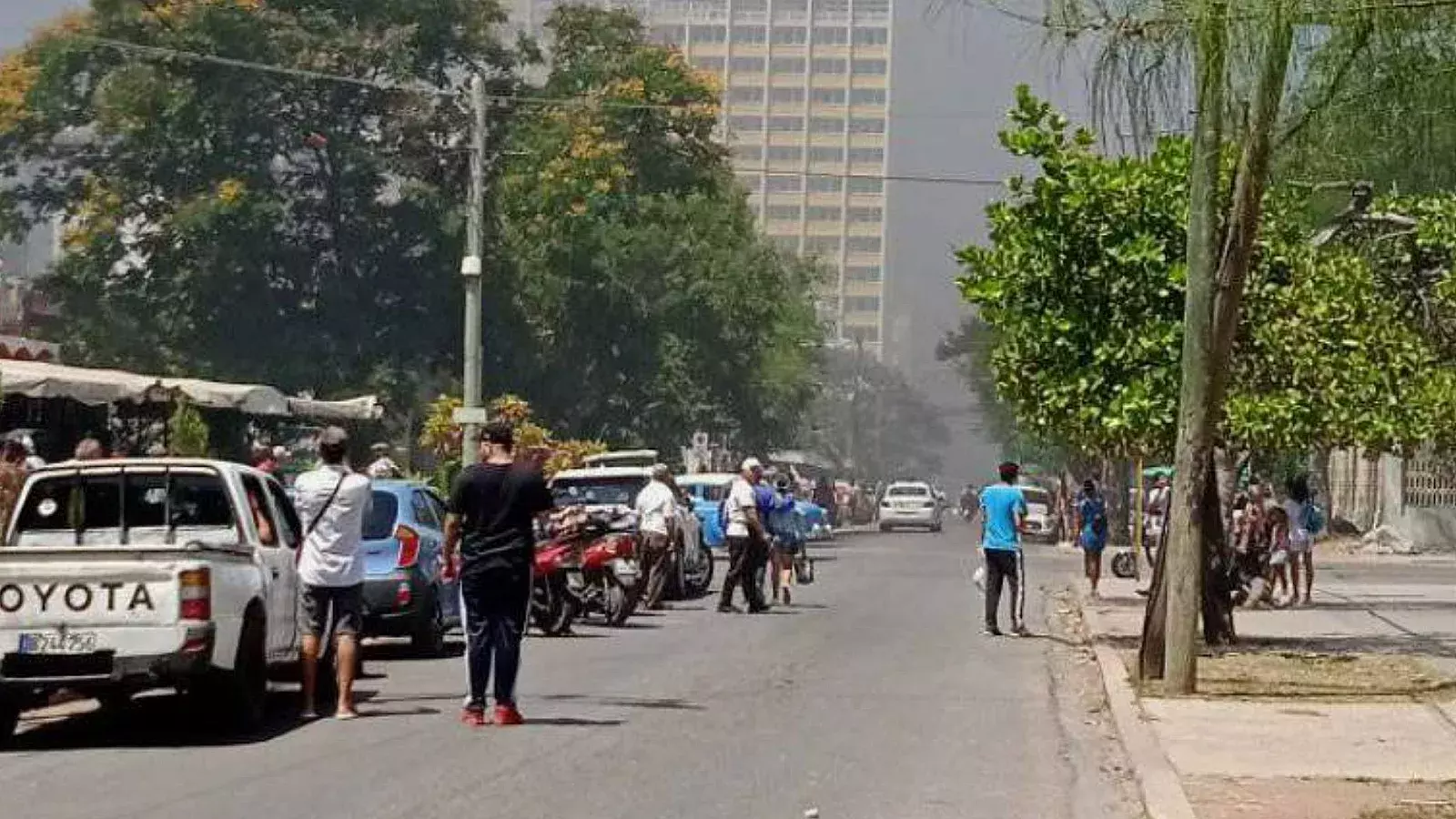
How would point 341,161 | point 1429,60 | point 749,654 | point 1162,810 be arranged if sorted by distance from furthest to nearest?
point 341,161
point 749,654
point 1429,60
point 1162,810

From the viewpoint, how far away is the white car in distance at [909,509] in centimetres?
8056

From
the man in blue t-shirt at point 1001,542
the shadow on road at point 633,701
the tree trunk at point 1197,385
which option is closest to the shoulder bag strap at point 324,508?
the shadow on road at point 633,701

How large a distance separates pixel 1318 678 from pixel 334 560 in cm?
900

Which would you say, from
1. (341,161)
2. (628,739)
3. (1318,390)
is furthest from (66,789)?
(341,161)

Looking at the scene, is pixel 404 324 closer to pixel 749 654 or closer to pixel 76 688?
pixel 749 654

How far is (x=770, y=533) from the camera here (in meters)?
30.5

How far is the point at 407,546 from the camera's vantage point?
21.1 meters

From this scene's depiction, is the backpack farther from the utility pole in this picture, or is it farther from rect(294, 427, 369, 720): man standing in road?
rect(294, 427, 369, 720): man standing in road

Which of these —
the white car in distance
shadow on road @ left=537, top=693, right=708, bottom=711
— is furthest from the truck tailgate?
the white car in distance

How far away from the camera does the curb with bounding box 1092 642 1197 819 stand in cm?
1223

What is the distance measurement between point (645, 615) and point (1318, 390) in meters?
8.49

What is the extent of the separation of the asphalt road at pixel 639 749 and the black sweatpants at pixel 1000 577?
2.52m

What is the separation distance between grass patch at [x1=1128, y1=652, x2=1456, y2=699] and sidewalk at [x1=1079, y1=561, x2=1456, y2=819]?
0.17 feet

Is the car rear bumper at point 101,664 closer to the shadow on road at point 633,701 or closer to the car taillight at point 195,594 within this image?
the car taillight at point 195,594
